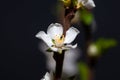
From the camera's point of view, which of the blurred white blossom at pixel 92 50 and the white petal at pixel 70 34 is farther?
the blurred white blossom at pixel 92 50

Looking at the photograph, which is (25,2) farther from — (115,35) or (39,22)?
(115,35)

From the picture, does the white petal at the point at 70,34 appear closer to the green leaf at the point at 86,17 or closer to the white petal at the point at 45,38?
the white petal at the point at 45,38

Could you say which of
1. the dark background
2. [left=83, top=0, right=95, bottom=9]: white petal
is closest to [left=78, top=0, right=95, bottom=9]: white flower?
[left=83, top=0, right=95, bottom=9]: white petal

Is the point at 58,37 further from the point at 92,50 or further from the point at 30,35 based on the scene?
the point at 30,35

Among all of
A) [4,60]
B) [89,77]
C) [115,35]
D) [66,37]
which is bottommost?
[4,60]

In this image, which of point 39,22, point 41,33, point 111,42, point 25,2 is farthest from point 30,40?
point 41,33

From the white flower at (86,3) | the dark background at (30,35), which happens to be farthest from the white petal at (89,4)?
the dark background at (30,35)
